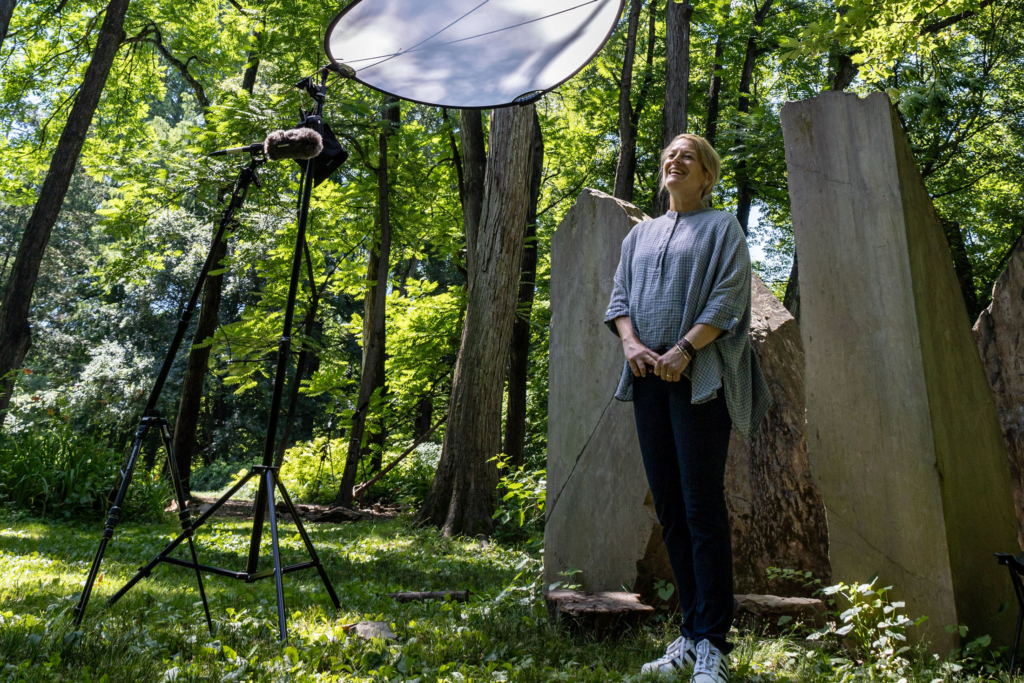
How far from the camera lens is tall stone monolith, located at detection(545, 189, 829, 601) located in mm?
3047

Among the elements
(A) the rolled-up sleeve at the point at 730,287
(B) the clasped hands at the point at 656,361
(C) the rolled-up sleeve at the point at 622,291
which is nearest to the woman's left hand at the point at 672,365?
(B) the clasped hands at the point at 656,361

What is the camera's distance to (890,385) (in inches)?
96.4

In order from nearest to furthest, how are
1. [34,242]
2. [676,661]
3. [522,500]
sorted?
[676,661], [522,500], [34,242]

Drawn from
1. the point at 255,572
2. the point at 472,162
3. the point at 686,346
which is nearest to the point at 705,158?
the point at 686,346

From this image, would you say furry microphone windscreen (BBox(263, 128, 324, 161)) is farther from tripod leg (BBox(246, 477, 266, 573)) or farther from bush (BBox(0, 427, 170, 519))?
bush (BBox(0, 427, 170, 519))

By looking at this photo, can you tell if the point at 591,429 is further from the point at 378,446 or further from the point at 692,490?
the point at 378,446

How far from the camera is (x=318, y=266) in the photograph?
37.8 feet

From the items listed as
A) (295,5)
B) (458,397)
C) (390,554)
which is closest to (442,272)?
(295,5)

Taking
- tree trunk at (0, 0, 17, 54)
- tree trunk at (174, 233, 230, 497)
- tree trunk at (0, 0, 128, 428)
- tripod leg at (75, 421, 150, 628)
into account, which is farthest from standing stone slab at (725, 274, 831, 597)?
tree trunk at (174, 233, 230, 497)

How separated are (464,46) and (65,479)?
6.61 m

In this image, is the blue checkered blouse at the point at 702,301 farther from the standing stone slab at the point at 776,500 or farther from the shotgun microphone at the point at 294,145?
the shotgun microphone at the point at 294,145

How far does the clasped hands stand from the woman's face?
63 centimetres

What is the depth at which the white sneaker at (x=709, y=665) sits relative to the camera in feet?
6.72

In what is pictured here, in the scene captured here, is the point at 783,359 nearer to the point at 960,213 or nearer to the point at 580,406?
the point at 580,406
